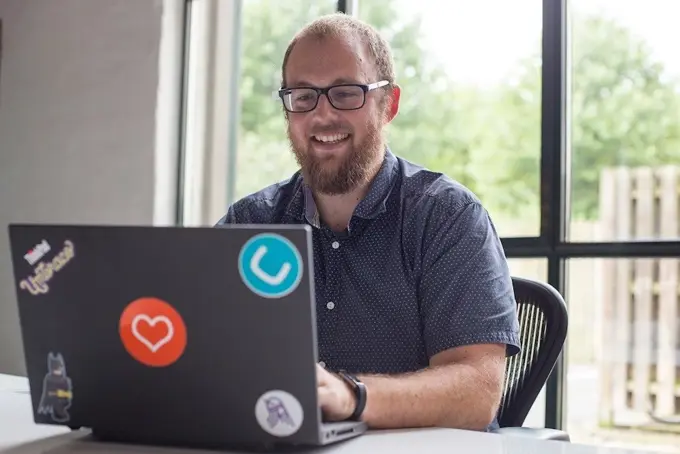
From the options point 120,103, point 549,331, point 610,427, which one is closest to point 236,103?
point 120,103

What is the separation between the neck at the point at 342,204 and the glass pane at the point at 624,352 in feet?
3.06

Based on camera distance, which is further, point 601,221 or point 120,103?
point 120,103

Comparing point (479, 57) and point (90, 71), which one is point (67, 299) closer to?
point (479, 57)

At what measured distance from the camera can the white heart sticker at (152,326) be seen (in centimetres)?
91

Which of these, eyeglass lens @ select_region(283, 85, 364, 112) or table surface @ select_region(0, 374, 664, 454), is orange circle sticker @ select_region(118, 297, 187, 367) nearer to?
table surface @ select_region(0, 374, 664, 454)

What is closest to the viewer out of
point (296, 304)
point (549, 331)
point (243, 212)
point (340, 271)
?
point (296, 304)

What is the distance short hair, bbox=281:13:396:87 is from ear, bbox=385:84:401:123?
21mm

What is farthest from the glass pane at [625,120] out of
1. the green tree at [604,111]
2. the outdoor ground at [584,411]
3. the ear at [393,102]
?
the ear at [393,102]

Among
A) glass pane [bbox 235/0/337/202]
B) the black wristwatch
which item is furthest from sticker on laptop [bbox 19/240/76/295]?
glass pane [bbox 235/0/337/202]

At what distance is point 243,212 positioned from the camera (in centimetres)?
180

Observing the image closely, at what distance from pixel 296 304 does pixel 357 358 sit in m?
0.75

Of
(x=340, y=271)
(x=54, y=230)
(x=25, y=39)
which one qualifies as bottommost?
(x=340, y=271)

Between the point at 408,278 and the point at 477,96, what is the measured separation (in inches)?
50.5

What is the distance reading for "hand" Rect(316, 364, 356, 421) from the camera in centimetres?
97
